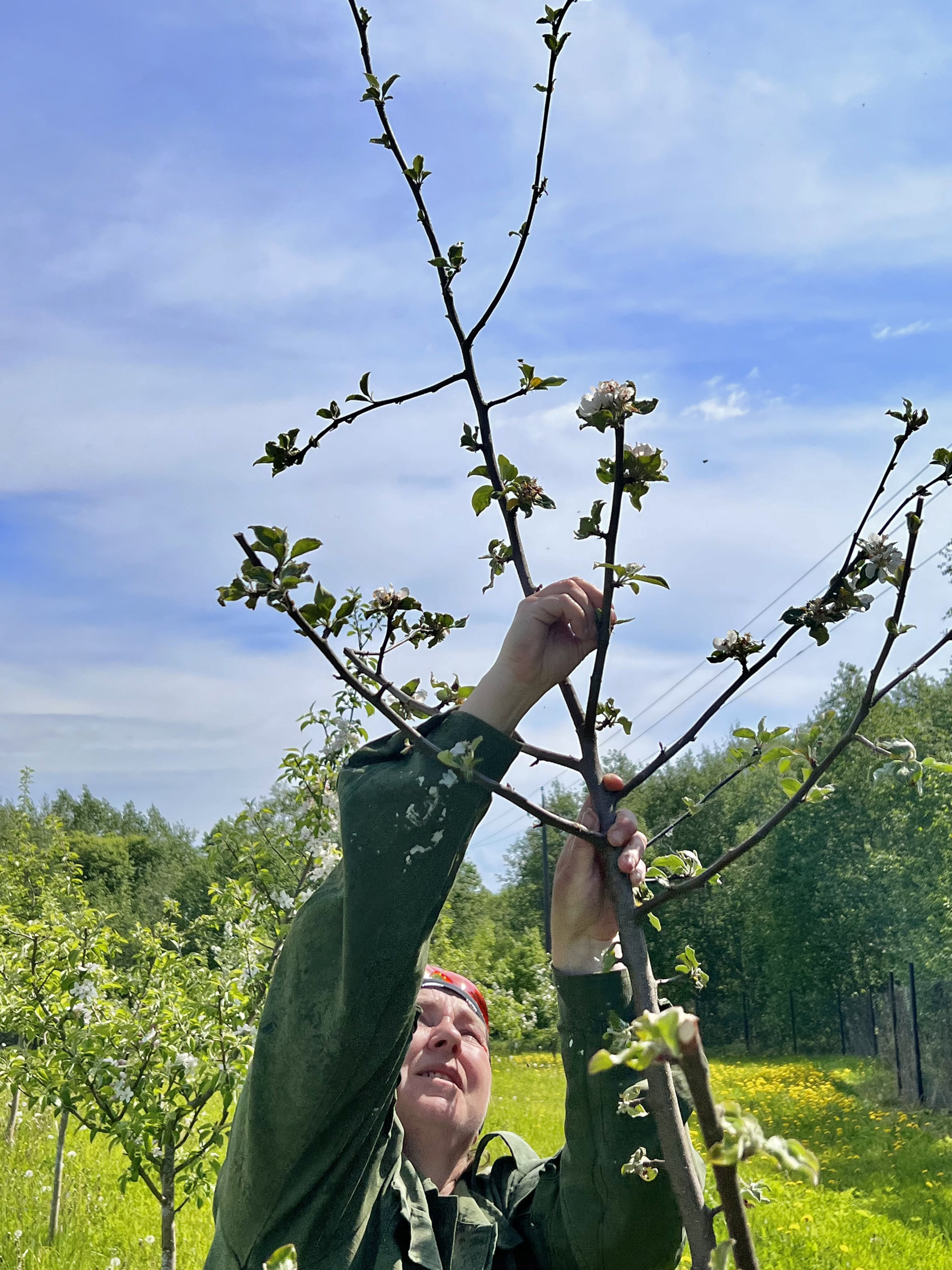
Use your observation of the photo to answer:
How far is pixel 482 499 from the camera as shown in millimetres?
1311

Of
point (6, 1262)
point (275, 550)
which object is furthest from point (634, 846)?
point (6, 1262)

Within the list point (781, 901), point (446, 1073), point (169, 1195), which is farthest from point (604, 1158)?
point (781, 901)

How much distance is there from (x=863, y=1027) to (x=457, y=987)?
64.8ft

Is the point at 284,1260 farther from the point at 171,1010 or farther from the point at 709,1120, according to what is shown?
the point at 171,1010

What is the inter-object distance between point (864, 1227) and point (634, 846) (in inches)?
341

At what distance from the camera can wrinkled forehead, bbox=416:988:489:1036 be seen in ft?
6.66

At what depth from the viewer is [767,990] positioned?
2519cm

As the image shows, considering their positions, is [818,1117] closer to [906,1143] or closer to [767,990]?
[906,1143]

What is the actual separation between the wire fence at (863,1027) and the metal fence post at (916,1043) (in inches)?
0.7

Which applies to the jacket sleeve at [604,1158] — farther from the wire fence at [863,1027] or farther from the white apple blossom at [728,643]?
the wire fence at [863,1027]

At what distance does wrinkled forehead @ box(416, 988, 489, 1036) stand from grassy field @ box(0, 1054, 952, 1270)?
3.52 meters

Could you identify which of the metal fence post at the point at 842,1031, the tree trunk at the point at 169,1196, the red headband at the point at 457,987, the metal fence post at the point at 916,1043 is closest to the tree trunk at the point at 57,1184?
the tree trunk at the point at 169,1196

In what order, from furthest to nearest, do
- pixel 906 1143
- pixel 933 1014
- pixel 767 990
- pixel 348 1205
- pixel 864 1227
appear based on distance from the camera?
pixel 767 990
pixel 933 1014
pixel 906 1143
pixel 864 1227
pixel 348 1205

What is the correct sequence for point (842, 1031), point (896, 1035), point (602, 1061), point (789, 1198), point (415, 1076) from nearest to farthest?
point (602, 1061) < point (415, 1076) < point (789, 1198) < point (896, 1035) < point (842, 1031)
